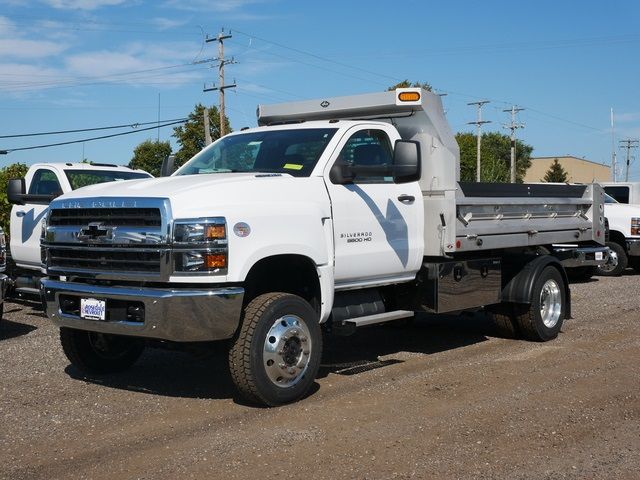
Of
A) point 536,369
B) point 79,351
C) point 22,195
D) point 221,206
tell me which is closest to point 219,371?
point 79,351

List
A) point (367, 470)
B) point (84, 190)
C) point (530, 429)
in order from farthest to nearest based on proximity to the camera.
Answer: point (84, 190)
point (530, 429)
point (367, 470)

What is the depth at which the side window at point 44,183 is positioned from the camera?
1164 cm

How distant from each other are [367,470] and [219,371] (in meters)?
3.14

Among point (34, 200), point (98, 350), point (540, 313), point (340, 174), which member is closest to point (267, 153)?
point (340, 174)

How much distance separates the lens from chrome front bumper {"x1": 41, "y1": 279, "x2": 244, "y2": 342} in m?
5.82

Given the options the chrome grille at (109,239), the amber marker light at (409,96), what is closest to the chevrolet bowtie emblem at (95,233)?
the chrome grille at (109,239)

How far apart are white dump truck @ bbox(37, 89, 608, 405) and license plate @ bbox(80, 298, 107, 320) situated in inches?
0.6

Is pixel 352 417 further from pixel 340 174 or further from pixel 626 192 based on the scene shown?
pixel 626 192

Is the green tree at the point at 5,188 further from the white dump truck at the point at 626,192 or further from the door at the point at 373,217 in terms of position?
the white dump truck at the point at 626,192

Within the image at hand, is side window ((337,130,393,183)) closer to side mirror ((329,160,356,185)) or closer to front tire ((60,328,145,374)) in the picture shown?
side mirror ((329,160,356,185))

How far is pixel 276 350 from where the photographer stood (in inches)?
246

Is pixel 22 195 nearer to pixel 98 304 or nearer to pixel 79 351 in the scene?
pixel 79 351

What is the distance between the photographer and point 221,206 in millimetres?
5973

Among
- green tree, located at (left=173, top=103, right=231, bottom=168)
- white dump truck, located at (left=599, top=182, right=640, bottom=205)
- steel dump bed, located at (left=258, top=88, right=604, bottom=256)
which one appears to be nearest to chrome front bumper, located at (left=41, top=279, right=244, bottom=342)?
steel dump bed, located at (left=258, top=88, right=604, bottom=256)
